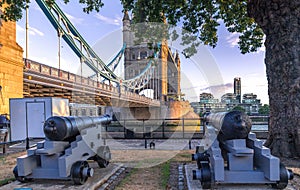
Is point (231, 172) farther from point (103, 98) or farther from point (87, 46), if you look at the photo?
point (87, 46)

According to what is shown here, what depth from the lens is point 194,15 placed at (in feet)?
34.4

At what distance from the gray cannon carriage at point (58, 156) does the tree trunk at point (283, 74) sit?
4.78 metres

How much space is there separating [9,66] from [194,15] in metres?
10.5

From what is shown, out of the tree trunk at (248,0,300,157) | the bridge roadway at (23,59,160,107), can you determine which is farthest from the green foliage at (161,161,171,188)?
the bridge roadway at (23,59,160,107)

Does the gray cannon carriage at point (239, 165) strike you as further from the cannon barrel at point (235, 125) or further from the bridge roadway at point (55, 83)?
the bridge roadway at point (55, 83)

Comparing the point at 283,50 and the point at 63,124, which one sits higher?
the point at 283,50

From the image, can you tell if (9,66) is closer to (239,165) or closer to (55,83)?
(55,83)

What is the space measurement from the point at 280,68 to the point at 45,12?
31019 millimetres

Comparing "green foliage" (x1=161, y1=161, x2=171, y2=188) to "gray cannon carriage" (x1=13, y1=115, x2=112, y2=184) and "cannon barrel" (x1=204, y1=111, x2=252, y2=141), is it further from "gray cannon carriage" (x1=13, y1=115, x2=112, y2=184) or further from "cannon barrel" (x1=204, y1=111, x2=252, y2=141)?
"cannon barrel" (x1=204, y1=111, x2=252, y2=141)

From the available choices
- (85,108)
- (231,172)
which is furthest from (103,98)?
(231,172)

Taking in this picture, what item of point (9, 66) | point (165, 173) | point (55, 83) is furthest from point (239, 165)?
point (55, 83)

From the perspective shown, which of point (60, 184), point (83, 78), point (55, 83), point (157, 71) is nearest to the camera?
point (60, 184)

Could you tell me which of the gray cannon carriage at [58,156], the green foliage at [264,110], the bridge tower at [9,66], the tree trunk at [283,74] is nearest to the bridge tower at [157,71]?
the green foliage at [264,110]

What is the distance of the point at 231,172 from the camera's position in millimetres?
4031
